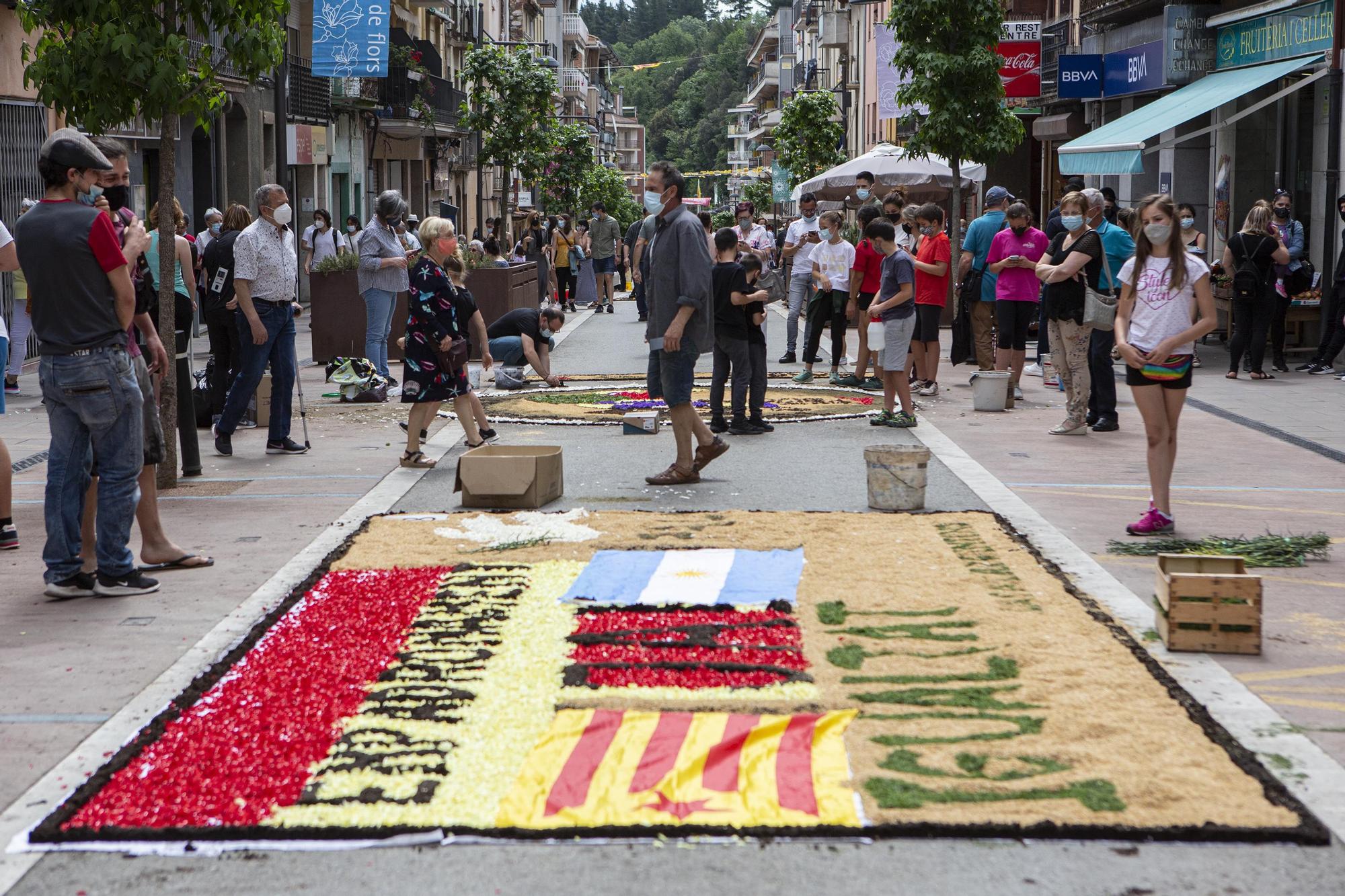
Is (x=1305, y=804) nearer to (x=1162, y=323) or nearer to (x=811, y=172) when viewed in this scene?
(x=1162, y=323)

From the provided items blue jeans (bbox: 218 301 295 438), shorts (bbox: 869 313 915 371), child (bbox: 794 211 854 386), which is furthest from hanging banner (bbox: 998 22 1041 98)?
blue jeans (bbox: 218 301 295 438)

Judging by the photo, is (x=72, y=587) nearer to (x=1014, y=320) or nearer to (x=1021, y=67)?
(x=1014, y=320)

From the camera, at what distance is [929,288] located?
48.3 ft

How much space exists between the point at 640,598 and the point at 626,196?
103349 millimetres

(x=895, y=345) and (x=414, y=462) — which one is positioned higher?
(x=895, y=345)

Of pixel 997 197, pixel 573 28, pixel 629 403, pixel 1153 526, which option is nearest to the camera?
pixel 1153 526

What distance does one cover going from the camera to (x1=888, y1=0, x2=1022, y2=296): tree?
870 inches

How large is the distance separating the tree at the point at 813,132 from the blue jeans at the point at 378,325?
1426 inches

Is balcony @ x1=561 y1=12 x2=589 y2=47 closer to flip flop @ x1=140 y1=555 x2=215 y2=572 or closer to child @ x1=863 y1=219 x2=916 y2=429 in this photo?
child @ x1=863 y1=219 x2=916 y2=429

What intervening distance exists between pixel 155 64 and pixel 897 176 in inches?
655

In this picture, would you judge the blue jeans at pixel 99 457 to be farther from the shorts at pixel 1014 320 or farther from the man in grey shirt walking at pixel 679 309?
the shorts at pixel 1014 320

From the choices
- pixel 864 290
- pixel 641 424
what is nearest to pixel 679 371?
pixel 641 424

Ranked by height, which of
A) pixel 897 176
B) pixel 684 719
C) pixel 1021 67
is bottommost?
pixel 684 719

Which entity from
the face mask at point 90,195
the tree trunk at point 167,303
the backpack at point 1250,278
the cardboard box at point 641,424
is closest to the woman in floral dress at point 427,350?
the tree trunk at point 167,303
